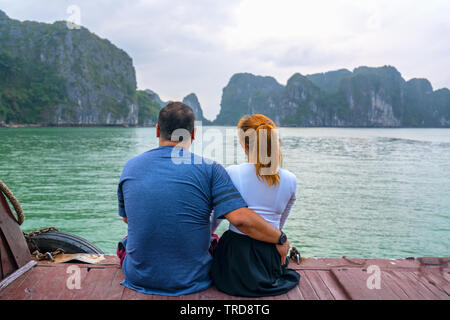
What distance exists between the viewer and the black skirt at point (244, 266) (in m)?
2.36

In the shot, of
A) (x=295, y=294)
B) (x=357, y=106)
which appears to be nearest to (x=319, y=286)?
(x=295, y=294)

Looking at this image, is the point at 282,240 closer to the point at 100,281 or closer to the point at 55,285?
the point at 100,281

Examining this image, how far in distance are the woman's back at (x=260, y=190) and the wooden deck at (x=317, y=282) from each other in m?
0.63

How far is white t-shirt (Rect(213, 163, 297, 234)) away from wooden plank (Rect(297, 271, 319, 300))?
24.3 inches

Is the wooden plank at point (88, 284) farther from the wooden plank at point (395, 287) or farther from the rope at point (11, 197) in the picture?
the wooden plank at point (395, 287)

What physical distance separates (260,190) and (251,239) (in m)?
0.34

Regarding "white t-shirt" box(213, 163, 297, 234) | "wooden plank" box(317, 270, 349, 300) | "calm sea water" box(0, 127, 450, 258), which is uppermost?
"white t-shirt" box(213, 163, 297, 234)

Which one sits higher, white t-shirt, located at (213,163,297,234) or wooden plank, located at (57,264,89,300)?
white t-shirt, located at (213,163,297,234)

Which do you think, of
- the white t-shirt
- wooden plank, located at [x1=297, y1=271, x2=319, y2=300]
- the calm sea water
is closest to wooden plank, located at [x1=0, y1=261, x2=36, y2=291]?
the white t-shirt

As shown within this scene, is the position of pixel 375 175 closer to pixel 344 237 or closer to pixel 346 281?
pixel 344 237

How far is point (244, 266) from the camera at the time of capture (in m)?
2.36

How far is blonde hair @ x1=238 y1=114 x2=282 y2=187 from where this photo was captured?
222cm

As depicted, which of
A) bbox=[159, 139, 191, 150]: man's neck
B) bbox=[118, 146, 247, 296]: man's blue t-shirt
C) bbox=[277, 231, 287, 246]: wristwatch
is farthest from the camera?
bbox=[277, 231, 287, 246]: wristwatch

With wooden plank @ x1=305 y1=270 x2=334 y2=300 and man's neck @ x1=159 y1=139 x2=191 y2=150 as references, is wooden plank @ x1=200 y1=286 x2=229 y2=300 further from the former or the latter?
man's neck @ x1=159 y1=139 x2=191 y2=150
